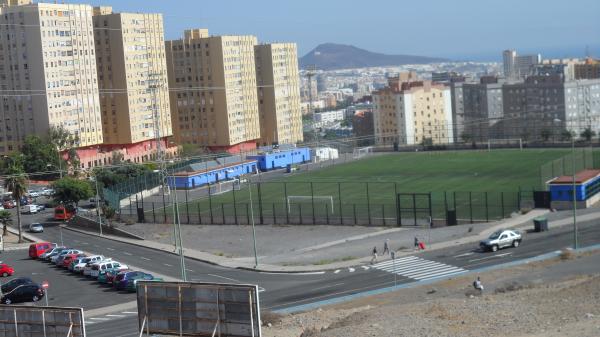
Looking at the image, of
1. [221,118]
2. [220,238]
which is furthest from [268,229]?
[221,118]

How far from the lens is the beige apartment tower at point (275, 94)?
13738 centimetres

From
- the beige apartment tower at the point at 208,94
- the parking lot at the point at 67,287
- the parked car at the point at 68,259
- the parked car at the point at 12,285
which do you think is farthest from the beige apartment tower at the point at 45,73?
the parked car at the point at 12,285

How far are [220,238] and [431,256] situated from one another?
53.0 ft

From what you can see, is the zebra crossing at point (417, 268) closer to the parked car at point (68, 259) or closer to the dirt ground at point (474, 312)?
the dirt ground at point (474, 312)

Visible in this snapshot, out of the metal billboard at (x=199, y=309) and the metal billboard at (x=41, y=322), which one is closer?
the metal billboard at (x=199, y=309)

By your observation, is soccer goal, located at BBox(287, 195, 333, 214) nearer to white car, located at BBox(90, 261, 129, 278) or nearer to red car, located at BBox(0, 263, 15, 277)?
white car, located at BBox(90, 261, 129, 278)

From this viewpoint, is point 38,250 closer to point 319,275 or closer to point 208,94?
point 319,275

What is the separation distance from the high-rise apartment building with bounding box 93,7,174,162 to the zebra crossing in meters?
66.8

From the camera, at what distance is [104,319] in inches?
1453

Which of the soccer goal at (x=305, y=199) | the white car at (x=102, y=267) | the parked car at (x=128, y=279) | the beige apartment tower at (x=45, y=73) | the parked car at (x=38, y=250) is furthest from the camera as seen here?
the beige apartment tower at (x=45, y=73)

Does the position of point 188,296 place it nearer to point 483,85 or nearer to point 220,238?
point 220,238

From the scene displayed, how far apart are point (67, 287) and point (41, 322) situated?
19.8 metres

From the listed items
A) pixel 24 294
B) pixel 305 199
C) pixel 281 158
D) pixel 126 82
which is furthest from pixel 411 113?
pixel 24 294

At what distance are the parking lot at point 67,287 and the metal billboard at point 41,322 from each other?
44.3 ft
